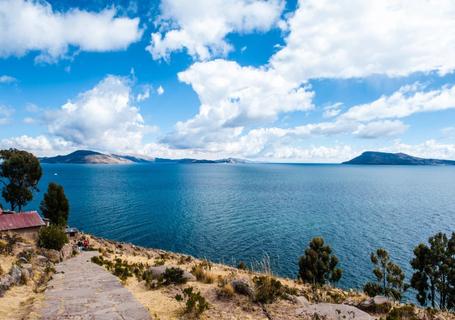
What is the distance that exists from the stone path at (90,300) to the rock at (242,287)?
4302 mm

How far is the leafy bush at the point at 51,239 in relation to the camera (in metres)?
28.0

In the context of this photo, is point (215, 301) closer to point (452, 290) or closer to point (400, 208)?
point (452, 290)

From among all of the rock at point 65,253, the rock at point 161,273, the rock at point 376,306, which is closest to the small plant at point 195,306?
the rock at point 161,273

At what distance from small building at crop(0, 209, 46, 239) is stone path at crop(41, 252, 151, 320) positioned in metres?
30.7

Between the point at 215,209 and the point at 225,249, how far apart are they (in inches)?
1563

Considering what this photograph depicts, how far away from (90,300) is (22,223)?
38.5m

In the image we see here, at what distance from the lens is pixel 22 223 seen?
1693 inches

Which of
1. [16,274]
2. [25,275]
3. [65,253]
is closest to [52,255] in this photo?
[65,253]

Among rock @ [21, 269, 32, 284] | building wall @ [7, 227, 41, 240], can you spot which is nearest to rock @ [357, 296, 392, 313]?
rock @ [21, 269, 32, 284]

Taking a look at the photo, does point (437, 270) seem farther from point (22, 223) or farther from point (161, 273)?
point (22, 223)

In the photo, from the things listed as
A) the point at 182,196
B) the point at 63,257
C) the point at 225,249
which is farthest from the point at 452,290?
the point at 182,196

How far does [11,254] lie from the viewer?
2277 centimetres

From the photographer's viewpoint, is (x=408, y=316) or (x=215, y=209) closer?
(x=408, y=316)

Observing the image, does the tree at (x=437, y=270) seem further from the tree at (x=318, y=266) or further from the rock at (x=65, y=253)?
the rock at (x=65, y=253)
